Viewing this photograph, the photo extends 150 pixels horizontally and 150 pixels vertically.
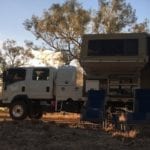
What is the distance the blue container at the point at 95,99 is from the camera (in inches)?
833

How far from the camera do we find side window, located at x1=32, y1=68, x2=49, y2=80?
25.9 meters

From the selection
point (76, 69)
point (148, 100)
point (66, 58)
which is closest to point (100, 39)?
point (76, 69)

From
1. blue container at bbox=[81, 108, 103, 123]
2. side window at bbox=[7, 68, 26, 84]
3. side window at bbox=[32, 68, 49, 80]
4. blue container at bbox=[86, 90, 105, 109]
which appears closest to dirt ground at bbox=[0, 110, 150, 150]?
blue container at bbox=[81, 108, 103, 123]

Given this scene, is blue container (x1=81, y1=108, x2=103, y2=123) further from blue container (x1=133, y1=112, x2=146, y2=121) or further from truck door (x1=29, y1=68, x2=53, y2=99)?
truck door (x1=29, y1=68, x2=53, y2=99)

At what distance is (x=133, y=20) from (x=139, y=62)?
30.0 meters

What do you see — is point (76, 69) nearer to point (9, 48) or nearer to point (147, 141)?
point (147, 141)

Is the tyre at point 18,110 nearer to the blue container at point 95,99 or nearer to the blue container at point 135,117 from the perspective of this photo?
the blue container at point 95,99

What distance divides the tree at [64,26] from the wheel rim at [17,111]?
2518 centimetres

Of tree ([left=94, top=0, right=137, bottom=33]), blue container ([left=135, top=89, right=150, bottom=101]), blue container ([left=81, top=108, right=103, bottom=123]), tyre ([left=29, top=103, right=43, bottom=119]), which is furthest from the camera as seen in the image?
tree ([left=94, top=0, right=137, bottom=33])

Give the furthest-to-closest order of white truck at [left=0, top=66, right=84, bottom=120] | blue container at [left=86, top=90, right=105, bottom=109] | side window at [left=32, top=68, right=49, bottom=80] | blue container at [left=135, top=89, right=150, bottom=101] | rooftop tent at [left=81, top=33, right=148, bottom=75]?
side window at [left=32, top=68, right=49, bottom=80], white truck at [left=0, top=66, right=84, bottom=120], rooftop tent at [left=81, top=33, right=148, bottom=75], blue container at [left=86, top=90, right=105, bottom=109], blue container at [left=135, top=89, right=150, bottom=101]

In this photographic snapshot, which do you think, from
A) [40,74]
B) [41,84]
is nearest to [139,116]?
[41,84]

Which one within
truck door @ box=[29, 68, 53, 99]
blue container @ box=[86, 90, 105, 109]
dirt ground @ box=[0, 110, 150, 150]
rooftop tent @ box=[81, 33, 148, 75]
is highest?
rooftop tent @ box=[81, 33, 148, 75]

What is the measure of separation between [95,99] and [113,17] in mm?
30935

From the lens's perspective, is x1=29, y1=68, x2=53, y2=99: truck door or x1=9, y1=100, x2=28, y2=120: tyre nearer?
x1=29, y1=68, x2=53, y2=99: truck door
